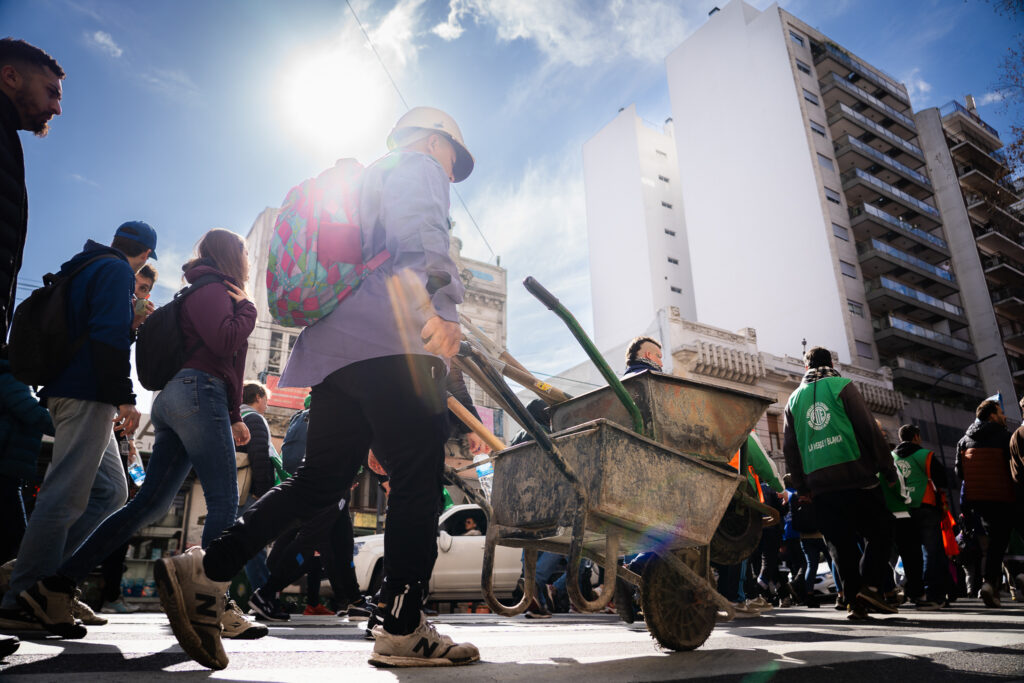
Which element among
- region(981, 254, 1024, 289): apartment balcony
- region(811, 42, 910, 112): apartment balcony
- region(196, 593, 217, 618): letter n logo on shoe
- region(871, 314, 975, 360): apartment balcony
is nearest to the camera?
region(196, 593, 217, 618): letter n logo on shoe

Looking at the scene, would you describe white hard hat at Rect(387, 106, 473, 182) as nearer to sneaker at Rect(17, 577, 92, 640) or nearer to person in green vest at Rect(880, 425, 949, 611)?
sneaker at Rect(17, 577, 92, 640)

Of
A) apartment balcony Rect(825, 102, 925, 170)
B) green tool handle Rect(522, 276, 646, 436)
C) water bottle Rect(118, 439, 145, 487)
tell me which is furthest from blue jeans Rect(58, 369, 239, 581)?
apartment balcony Rect(825, 102, 925, 170)

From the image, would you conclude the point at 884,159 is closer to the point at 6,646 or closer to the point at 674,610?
the point at 674,610

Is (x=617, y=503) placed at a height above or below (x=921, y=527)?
below

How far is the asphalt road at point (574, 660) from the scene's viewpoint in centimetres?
185

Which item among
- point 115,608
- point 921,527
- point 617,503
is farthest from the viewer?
point 921,527

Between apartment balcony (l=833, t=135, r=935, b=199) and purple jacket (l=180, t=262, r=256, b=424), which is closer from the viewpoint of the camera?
purple jacket (l=180, t=262, r=256, b=424)

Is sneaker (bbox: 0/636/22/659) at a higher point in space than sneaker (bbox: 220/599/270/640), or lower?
higher

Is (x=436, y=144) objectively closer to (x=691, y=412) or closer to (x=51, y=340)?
(x=691, y=412)

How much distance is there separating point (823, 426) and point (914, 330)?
38861 millimetres

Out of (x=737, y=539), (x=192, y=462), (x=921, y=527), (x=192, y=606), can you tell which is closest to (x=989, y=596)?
(x=921, y=527)

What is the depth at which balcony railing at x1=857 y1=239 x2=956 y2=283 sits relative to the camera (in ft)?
125

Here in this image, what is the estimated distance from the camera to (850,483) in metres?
4.58

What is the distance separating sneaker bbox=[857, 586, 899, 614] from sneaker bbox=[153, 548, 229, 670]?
172 inches
